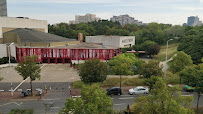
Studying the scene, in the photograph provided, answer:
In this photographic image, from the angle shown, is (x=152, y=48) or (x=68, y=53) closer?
(x=68, y=53)

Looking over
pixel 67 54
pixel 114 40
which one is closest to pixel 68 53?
pixel 67 54

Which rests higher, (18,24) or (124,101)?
(18,24)

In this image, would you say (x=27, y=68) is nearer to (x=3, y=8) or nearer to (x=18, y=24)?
(x=18, y=24)

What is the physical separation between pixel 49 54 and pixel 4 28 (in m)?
21.3

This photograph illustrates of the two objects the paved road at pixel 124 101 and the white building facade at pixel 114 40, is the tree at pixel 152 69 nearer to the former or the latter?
the paved road at pixel 124 101

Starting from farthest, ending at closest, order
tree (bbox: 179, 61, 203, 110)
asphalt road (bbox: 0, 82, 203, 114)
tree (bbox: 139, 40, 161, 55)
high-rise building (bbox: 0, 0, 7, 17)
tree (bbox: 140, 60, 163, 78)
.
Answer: high-rise building (bbox: 0, 0, 7, 17) < tree (bbox: 139, 40, 161, 55) < tree (bbox: 140, 60, 163, 78) < asphalt road (bbox: 0, 82, 203, 114) < tree (bbox: 179, 61, 203, 110)

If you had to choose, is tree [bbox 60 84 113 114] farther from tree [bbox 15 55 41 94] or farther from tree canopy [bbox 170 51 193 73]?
tree canopy [bbox 170 51 193 73]

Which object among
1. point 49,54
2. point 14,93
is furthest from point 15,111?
point 49,54

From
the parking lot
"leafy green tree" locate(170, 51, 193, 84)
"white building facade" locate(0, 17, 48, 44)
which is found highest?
"white building facade" locate(0, 17, 48, 44)

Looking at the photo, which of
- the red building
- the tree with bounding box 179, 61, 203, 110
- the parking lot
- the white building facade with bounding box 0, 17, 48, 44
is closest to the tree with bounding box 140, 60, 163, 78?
the tree with bounding box 179, 61, 203, 110

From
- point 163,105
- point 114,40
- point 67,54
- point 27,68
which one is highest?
point 114,40

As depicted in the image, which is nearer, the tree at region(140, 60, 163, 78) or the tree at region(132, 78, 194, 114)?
the tree at region(132, 78, 194, 114)

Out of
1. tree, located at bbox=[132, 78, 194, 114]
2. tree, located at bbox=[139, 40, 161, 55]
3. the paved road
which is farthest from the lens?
tree, located at bbox=[139, 40, 161, 55]

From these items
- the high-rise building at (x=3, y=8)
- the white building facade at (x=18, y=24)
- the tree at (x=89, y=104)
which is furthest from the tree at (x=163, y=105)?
the high-rise building at (x=3, y=8)
